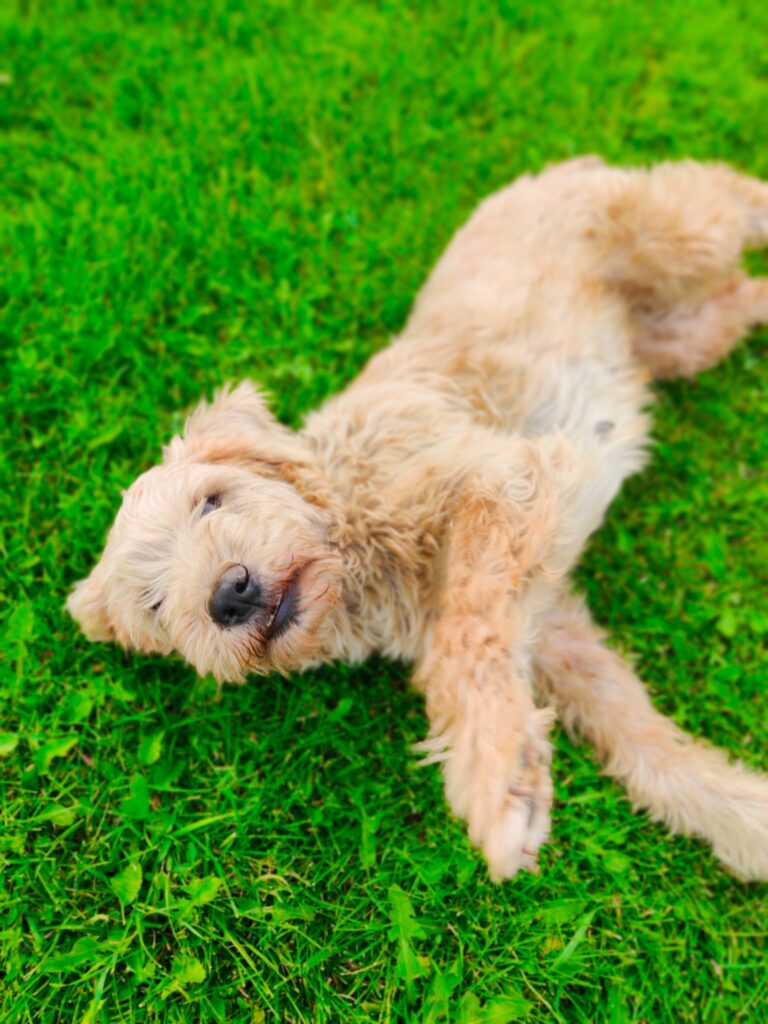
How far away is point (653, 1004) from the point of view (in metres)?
3.02

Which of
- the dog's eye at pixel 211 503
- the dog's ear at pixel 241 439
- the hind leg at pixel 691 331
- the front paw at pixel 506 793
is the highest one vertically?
the hind leg at pixel 691 331

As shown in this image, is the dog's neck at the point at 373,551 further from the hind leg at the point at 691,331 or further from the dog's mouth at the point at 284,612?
the hind leg at the point at 691,331

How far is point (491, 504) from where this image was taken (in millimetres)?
2994

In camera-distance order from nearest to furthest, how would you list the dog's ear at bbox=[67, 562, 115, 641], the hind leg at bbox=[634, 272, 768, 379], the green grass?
the green grass < the dog's ear at bbox=[67, 562, 115, 641] < the hind leg at bbox=[634, 272, 768, 379]

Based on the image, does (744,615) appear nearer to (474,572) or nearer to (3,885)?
(474,572)

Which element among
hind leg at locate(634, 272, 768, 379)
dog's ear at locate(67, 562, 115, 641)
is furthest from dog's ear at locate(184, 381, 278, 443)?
hind leg at locate(634, 272, 768, 379)

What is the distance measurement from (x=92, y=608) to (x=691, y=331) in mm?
3684

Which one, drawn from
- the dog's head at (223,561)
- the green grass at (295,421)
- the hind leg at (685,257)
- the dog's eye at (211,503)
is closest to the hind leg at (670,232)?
the hind leg at (685,257)

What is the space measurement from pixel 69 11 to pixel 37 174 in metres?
1.59

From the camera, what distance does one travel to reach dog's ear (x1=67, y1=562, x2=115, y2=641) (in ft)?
10.5

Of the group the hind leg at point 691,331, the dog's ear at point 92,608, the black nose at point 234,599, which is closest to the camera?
the black nose at point 234,599

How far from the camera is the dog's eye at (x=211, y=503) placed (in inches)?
119

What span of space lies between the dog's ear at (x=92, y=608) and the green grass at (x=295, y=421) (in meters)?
0.33

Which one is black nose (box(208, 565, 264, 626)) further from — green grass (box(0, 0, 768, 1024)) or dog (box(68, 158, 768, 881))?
green grass (box(0, 0, 768, 1024))
